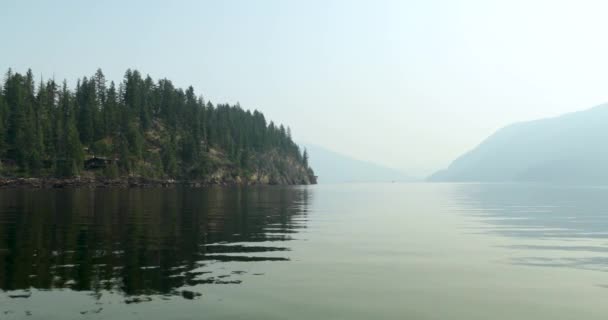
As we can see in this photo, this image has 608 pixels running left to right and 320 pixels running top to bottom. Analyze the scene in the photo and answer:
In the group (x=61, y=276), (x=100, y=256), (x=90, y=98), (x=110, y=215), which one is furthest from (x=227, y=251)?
(x=90, y=98)

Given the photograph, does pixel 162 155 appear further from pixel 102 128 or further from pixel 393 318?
pixel 393 318

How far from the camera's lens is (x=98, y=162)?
163000mm

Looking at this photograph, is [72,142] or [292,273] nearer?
[292,273]

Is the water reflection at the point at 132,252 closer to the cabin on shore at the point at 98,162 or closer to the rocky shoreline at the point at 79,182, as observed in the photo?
the rocky shoreline at the point at 79,182

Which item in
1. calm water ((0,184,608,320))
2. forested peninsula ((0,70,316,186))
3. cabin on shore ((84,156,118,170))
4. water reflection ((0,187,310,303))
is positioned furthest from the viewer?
cabin on shore ((84,156,118,170))

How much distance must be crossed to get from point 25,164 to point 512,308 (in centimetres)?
15735

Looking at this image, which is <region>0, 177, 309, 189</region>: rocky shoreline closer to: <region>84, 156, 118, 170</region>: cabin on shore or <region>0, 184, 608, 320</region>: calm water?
<region>84, 156, 118, 170</region>: cabin on shore

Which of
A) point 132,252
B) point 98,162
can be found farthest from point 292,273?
point 98,162

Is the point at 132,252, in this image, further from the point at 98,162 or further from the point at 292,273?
the point at 98,162

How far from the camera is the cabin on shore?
16088 cm

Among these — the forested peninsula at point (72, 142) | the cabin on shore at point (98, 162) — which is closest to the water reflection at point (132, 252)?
the forested peninsula at point (72, 142)

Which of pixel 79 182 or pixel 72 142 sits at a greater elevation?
pixel 72 142

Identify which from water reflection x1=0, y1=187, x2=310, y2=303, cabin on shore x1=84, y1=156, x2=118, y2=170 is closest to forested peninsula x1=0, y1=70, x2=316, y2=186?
cabin on shore x1=84, y1=156, x2=118, y2=170

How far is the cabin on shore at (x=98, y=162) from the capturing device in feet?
528
